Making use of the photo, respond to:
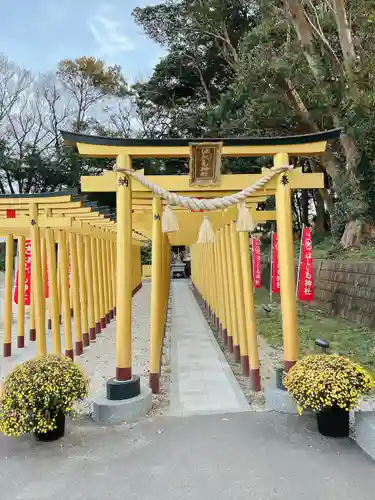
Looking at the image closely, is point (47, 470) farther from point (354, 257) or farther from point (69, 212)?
point (354, 257)

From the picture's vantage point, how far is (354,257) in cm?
1229

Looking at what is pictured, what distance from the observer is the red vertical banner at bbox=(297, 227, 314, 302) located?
11.6 m

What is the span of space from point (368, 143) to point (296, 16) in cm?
490

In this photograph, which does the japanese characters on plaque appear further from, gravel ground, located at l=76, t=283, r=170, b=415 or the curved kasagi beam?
gravel ground, located at l=76, t=283, r=170, b=415

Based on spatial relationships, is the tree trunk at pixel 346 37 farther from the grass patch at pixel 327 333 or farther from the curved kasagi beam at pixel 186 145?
the curved kasagi beam at pixel 186 145

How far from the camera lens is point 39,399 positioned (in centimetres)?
383

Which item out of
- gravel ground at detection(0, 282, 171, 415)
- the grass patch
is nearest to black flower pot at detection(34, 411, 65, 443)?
gravel ground at detection(0, 282, 171, 415)

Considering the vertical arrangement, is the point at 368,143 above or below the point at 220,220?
above

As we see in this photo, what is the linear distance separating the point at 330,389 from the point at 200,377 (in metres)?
3.04

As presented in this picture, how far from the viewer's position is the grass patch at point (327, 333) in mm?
7581

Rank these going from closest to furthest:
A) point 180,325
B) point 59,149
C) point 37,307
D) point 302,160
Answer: point 37,307 < point 180,325 < point 302,160 < point 59,149

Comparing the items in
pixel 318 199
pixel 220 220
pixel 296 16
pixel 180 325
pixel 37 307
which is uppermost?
pixel 296 16

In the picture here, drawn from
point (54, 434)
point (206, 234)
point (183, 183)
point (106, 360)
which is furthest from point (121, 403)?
point (106, 360)

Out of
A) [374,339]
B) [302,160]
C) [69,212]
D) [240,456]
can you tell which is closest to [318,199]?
[302,160]
